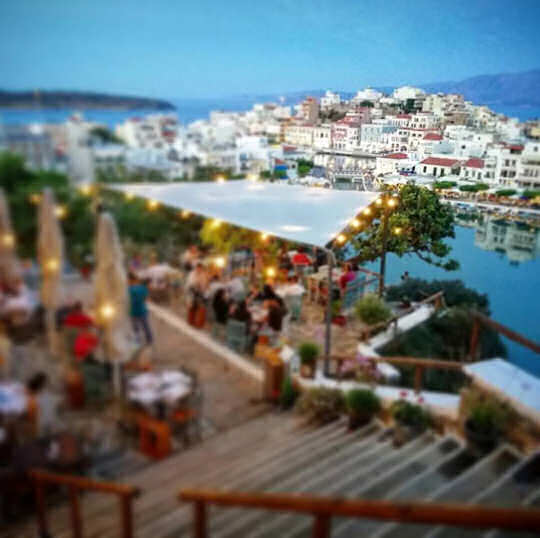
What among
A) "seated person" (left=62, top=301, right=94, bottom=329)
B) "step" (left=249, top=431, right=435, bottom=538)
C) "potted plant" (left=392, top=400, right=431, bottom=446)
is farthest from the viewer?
"potted plant" (left=392, top=400, right=431, bottom=446)

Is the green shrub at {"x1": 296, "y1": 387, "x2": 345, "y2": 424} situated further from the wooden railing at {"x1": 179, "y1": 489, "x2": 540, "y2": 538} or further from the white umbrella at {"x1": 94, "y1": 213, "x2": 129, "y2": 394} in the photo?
the wooden railing at {"x1": 179, "y1": 489, "x2": 540, "y2": 538}

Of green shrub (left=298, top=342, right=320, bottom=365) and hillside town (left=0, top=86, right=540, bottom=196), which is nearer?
hillside town (left=0, top=86, right=540, bottom=196)

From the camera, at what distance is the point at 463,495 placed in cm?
407

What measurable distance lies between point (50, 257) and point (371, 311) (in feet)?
19.6

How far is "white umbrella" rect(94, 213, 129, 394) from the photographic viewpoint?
12.9 feet

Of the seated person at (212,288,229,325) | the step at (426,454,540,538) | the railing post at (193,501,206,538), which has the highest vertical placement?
the seated person at (212,288,229,325)

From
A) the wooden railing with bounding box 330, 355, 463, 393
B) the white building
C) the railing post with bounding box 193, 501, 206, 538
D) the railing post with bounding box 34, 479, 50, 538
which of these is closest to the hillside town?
the white building

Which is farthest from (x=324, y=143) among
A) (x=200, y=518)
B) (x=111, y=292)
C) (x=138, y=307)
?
(x=200, y=518)

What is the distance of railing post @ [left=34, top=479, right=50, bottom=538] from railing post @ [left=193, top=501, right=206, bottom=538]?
1.41 metres

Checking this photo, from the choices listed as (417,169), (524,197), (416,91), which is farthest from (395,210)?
(416,91)

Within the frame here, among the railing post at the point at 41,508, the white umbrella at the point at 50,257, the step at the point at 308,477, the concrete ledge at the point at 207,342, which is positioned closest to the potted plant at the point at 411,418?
the step at the point at 308,477

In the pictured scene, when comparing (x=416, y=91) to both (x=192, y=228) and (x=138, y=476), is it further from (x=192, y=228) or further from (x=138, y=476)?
(x=138, y=476)

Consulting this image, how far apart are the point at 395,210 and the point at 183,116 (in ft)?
30.6

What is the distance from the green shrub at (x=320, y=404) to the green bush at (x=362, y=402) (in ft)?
0.80
